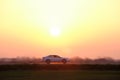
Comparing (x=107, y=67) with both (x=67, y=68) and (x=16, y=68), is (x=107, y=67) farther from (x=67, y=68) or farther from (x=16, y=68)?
(x=16, y=68)

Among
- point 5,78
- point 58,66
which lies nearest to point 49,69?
point 58,66

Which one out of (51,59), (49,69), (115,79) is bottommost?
(115,79)

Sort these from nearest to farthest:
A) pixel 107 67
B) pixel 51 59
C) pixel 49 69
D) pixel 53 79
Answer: pixel 53 79 < pixel 49 69 < pixel 107 67 < pixel 51 59

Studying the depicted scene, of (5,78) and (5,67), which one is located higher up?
(5,67)

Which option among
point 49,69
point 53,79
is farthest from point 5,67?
point 53,79

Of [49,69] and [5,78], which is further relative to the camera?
[49,69]

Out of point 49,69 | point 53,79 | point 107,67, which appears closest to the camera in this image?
point 53,79

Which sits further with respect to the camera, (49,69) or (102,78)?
(49,69)

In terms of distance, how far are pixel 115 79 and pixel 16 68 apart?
15.9 m

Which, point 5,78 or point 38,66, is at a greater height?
point 38,66

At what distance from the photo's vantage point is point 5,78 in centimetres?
3612

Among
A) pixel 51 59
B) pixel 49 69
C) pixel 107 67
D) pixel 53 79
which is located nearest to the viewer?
pixel 53 79

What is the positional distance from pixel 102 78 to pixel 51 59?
34.1m

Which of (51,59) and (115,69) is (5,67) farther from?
(51,59)
